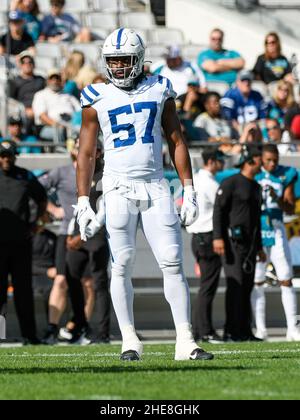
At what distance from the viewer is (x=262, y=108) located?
16484 millimetres

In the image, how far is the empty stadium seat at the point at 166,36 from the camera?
63.0 ft

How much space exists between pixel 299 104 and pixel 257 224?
481 centimetres

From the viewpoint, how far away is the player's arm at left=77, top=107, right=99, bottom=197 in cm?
769

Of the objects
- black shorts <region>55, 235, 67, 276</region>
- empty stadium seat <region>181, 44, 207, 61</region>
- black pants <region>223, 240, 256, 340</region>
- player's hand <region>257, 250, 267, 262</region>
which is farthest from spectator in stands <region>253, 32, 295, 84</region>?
black shorts <region>55, 235, 67, 276</region>

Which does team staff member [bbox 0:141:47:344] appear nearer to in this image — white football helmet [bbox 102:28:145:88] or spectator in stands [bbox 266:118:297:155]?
spectator in stands [bbox 266:118:297:155]

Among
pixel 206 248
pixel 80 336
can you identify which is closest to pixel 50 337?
pixel 80 336

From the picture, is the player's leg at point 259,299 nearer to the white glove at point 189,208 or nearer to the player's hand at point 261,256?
the player's hand at point 261,256

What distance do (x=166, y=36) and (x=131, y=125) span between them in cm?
1203

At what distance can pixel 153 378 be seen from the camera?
20.6ft

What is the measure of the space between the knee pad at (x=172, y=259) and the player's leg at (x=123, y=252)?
219 mm

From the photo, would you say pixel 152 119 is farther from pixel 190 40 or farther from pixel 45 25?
pixel 190 40

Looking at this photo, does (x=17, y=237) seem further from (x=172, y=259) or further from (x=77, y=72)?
(x=77, y=72)

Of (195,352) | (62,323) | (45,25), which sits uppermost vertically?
(45,25)

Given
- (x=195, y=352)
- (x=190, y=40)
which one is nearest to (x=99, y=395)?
(x=195, y=352)
